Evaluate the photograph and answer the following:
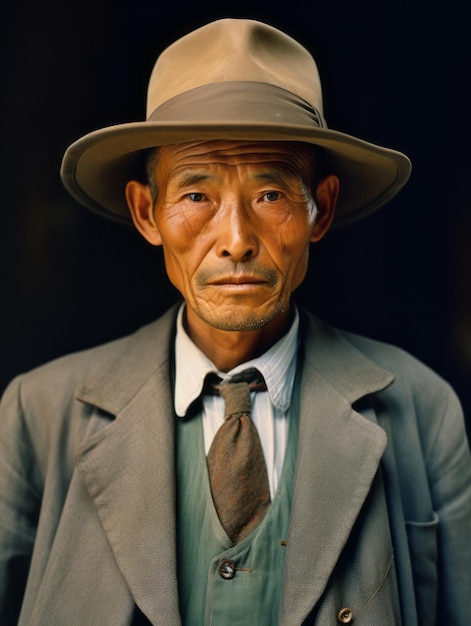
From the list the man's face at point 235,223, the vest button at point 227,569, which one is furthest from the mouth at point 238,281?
the vest button at point 227,569

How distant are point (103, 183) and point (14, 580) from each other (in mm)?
1033

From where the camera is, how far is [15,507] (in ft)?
6.36

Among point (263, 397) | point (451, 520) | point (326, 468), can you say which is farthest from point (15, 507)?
point (451, 520)

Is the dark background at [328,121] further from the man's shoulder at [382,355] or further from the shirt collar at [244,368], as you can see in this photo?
the shirt collar at [244,368]

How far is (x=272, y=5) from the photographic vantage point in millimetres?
2590

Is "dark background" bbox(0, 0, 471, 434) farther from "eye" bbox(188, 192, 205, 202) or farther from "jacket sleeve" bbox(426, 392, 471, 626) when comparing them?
"eye" bbox(188, 192, 205, 202)

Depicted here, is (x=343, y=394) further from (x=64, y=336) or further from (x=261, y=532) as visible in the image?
(x=64, y=336)

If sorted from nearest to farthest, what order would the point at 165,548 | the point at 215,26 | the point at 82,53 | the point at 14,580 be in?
the point at 165,548, the point at 215,26, the point at 14,580, the point at 82,53

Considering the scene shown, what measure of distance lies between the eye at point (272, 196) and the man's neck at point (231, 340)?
314 mm

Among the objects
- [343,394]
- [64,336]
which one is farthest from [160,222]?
[64,336]

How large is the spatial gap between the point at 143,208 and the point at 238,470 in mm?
701

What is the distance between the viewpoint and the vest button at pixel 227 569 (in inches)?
66.6

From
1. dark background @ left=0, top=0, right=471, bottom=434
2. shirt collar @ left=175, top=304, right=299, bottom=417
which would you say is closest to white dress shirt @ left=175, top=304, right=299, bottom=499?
shirt collar @ left=175, top=304, right=299, bottom=417

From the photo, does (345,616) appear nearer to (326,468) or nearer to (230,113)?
(326,468)
